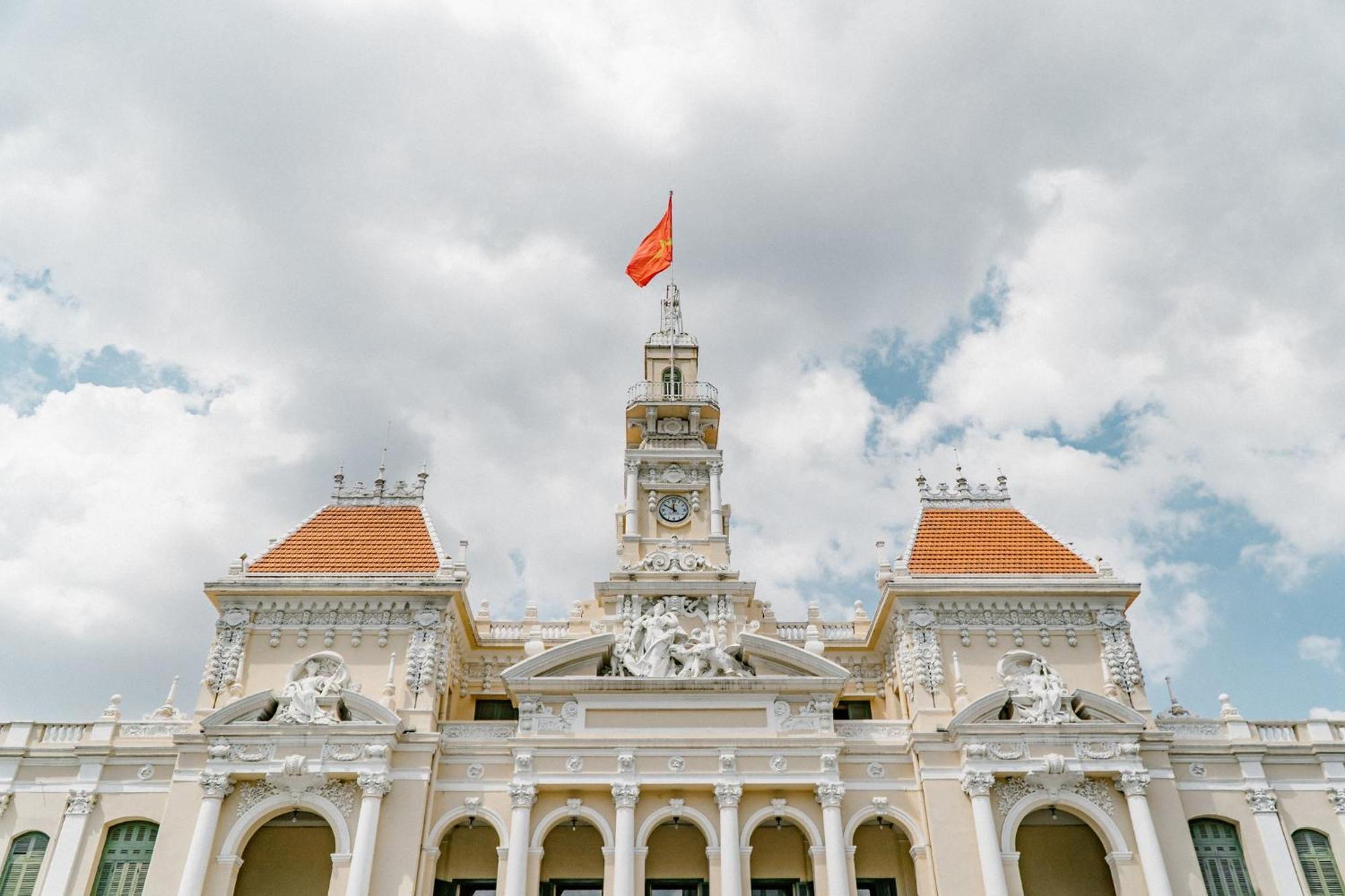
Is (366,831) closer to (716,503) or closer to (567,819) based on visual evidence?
(567,819)

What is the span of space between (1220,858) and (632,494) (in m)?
21.1

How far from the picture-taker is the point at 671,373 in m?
40.2

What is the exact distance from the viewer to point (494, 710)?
3186 cm

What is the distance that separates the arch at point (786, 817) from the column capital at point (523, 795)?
5.76 m

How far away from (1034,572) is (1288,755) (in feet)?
27.9

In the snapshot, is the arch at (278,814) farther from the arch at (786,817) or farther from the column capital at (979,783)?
the column capital at (979,783)

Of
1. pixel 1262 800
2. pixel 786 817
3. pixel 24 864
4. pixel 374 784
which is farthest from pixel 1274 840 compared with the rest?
pixel 24 864

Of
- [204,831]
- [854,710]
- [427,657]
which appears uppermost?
[427,657]

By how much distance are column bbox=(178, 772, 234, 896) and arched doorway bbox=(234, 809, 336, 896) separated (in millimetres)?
1779

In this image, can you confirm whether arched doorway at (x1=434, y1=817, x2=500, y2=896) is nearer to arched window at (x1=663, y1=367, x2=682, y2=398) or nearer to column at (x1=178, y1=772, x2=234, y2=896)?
column at (x1=178, y1=772, x2=234, y2=896)

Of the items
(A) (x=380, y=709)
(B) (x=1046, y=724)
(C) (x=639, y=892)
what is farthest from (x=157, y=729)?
(B) (x=1046, y=724)

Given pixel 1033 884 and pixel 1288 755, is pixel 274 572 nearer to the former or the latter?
pixel 1033 884

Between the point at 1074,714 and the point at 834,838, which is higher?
the point at 1074,714

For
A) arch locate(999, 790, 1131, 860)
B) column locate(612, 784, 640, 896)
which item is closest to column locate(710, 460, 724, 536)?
column locate(612, 784, 640, 896)
